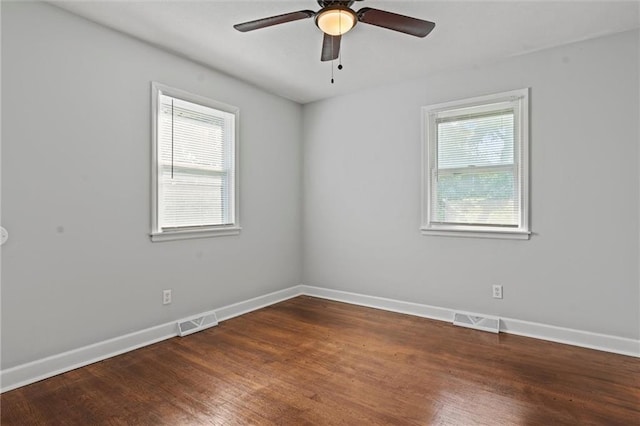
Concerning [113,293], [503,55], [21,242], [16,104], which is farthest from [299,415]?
[503,55]

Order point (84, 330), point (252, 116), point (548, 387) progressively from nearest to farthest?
point (548, 387) → point (84, 330) → point (252, 116)

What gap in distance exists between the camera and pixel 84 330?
2.64m

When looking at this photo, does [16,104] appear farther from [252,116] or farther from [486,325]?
[486,325]

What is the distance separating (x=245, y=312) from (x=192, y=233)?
1.14 meters

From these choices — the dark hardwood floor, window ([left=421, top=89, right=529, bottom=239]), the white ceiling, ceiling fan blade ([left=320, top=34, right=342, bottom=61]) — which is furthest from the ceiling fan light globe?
the dark hardwood floor

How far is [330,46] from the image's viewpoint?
248cm

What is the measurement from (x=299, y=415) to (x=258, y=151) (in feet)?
9.71

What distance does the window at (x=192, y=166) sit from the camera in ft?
10.4

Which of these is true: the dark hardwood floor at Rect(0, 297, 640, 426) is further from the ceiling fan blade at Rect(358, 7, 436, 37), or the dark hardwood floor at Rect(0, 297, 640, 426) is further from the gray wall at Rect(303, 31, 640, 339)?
the ceiling fan blade at Rect(358, 7, 436, 37)

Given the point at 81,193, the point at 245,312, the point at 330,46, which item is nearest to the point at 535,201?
the point at 330,46

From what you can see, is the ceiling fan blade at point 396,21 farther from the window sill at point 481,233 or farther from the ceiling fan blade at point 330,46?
the window sill at point 481,233

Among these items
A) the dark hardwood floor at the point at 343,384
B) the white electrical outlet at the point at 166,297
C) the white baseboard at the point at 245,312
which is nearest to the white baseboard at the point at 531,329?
the white baseboard at the point at 245,312

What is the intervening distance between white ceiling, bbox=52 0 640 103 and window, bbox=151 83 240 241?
1.51 feet

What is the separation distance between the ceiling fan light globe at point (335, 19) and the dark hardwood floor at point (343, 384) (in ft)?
7.65
